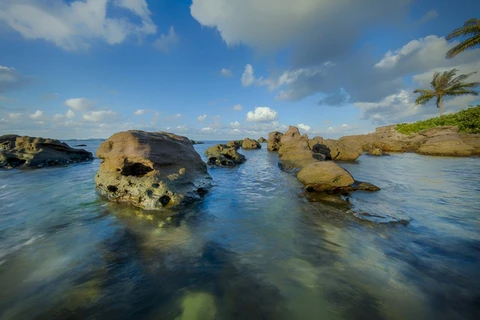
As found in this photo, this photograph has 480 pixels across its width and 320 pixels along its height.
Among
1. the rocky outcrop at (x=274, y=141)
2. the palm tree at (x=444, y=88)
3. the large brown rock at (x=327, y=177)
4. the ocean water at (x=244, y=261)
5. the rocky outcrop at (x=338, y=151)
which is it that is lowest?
the ocean water at (x=244, y=261)

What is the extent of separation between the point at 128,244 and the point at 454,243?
801 centimetres

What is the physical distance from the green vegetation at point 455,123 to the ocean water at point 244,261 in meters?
28.8

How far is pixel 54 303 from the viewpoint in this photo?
303 cm

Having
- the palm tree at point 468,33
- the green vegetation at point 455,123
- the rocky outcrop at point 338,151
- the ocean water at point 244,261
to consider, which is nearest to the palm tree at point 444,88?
the green vegetation at point 455,123

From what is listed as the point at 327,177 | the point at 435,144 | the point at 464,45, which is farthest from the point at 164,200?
the point at 464,45

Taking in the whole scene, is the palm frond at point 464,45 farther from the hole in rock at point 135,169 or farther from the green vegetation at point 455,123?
the hole in rock at point 135,169

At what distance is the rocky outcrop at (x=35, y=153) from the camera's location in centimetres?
1814

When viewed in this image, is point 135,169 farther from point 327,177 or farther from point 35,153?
point 35,153

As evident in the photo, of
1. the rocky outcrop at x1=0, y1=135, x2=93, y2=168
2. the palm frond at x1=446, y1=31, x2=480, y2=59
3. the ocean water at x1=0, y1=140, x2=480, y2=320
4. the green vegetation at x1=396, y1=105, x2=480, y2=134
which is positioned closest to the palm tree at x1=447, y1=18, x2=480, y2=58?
the palm frond at x1=446, y1=31, x2=480, y2=59

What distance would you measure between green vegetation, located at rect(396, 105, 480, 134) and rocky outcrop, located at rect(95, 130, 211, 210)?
37130 millimetres

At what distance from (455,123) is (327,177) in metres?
37.0

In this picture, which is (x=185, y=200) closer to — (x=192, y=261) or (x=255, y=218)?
(x=255, y=218)

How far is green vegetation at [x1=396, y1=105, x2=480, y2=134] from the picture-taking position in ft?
83.9

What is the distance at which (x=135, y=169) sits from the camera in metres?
8.66
